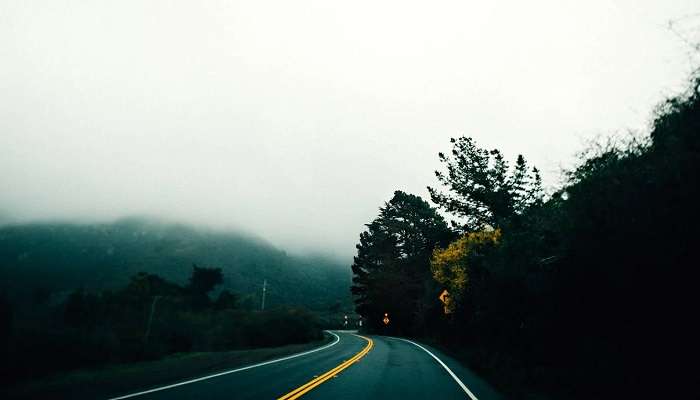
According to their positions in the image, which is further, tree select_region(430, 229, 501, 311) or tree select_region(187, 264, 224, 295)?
tree select_region(187, 264, 224, 295)

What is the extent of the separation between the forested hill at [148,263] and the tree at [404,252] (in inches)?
2240

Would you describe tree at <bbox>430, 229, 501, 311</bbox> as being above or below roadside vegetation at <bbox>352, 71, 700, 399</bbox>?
above

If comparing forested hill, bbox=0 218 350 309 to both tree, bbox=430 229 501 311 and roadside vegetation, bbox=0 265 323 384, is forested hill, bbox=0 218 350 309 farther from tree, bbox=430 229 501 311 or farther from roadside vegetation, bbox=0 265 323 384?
tree, bbox=430 229 501 311

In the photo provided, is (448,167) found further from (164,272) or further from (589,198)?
(164,272)

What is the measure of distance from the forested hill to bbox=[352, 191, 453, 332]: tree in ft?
187

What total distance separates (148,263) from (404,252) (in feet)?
345

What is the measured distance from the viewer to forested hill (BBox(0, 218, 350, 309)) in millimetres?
116375

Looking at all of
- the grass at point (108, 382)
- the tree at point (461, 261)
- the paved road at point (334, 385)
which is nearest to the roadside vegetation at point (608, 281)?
the paved road at point (334, 385)

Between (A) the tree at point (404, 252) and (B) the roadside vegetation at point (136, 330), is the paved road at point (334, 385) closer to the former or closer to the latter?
(B) the roadside vegetation at point (136, 330)

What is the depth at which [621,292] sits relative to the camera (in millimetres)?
7148

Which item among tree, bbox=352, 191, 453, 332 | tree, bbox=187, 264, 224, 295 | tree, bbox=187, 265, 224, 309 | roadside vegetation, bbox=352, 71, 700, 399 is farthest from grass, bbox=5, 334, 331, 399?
tree, bbox=187, 264, 224, 295

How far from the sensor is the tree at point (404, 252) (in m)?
44.5

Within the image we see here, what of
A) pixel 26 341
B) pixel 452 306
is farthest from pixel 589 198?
pixel 26 341

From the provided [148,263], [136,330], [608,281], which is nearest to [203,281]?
[136,330]
